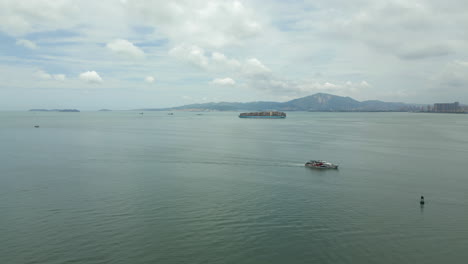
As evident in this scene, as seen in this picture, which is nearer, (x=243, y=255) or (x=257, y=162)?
(x=243, y=255)

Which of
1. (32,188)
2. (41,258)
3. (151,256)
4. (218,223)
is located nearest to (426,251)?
(218,223)

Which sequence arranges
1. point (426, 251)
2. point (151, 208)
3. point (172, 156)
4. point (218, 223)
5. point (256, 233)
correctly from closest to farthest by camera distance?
point (426, 251) < point (256, 233) < point (218, 223) < point (151, 208) < point (172, 156)

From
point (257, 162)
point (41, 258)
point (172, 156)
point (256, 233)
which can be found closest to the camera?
point (41, 258)

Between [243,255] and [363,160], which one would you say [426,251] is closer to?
[243,255]

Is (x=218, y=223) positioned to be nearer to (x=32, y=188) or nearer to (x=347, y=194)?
(x=347, y=194)

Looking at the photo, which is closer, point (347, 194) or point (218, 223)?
point (218, 223)

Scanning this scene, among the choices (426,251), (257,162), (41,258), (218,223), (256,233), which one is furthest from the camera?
(257,162)

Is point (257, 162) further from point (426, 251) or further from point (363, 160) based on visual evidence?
point (426, 251)

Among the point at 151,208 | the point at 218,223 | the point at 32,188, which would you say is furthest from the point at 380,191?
the point at 32,188

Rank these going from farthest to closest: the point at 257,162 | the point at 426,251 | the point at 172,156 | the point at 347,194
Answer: the point at 172,156
the point at 257,162
the point at 347,194
the point at 426,251
